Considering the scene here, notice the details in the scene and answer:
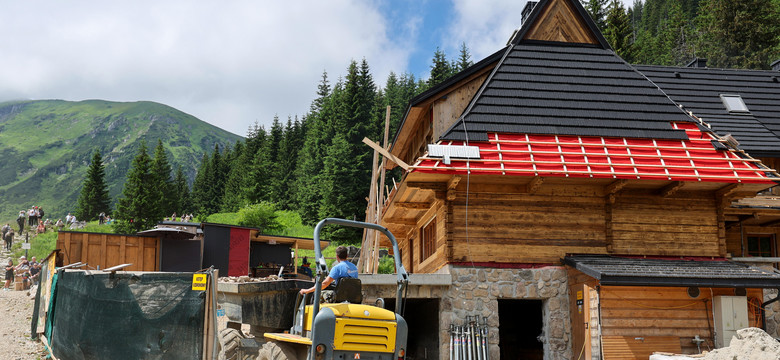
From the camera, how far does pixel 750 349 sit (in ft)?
33.6

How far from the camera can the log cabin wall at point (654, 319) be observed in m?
13.1

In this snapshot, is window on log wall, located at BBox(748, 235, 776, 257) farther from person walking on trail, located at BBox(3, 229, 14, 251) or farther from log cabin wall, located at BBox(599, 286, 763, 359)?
person walking on trail, located at BBox(3, 229, 14, 251)

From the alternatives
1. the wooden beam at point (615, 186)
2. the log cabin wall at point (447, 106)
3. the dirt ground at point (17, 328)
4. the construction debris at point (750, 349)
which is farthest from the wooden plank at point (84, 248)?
the construction debris at point (750, 349)

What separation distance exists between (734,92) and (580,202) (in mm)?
11049

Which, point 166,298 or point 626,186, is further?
point 626,186

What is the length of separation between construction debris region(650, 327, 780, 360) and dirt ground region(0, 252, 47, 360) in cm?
1263

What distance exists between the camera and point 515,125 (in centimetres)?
1554

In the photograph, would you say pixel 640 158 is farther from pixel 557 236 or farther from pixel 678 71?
pixel 678 71

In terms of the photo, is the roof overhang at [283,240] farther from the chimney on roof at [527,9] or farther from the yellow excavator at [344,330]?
the yellow excavator at [344,330]

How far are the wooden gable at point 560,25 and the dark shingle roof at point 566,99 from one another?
33 cm

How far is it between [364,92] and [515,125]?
5007 cm

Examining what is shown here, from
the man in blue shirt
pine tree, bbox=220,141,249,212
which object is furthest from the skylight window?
pine tree, bbox=220,141,249,212

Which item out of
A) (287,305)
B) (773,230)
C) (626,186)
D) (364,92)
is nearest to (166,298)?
(287,305)

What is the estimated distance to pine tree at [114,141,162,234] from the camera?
61031 millimetres
